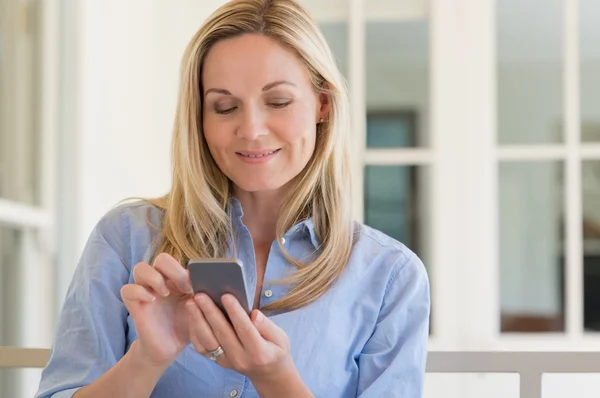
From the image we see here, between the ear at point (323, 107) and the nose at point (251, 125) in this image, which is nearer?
the nose at point (251, 125)

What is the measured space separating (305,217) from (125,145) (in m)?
2.62

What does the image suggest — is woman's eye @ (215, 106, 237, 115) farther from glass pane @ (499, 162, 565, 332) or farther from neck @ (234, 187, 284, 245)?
glass pane @ (499, 162, 565, 332)

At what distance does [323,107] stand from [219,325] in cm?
50

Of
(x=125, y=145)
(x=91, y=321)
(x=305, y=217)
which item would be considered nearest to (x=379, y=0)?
(x=125, y=145)

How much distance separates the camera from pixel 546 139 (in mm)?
7043

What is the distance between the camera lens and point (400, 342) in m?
1.39

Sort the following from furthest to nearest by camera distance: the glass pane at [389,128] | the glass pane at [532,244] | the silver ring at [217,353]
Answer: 1. the glass pane at [389,128]
2. the glass pane at [532,244]
3. the silver ring at [217,353]

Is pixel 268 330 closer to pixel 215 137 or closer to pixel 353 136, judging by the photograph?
pixel 215 137

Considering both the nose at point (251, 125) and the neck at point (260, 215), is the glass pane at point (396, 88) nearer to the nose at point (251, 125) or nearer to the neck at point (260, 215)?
the neck at point (260, 215)

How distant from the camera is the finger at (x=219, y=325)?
1.11 metres

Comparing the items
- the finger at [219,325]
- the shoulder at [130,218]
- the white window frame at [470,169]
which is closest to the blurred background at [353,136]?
the white window frame at [470,169]

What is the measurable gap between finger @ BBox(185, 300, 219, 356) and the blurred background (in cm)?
198

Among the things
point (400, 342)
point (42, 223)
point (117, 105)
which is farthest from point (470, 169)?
point (400, 342)

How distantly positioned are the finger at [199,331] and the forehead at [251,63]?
382 millimetres
